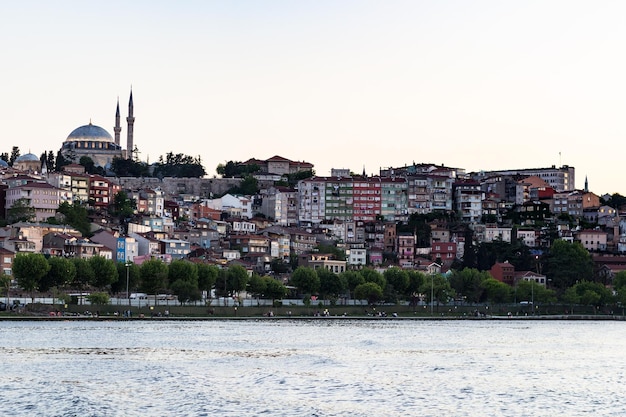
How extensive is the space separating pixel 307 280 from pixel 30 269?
23209mm

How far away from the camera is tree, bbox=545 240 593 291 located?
390 ft

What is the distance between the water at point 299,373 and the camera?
33500 millimetres

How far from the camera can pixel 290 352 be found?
51.3 meters

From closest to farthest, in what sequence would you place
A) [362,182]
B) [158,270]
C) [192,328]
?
[192,328], [158,270], [362,182]

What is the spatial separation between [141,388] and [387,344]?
77.0ft

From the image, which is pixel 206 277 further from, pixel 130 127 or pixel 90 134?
pixel 130 127

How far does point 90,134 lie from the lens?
163500 millimetres

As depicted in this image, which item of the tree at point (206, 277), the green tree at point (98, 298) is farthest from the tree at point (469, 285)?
the green tree at point (98, 298)

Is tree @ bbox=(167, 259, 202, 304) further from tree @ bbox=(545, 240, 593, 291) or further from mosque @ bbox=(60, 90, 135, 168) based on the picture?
mosque @ bbox=(60, 90, 135, 168)

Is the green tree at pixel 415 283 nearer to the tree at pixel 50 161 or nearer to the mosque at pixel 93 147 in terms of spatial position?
the tree at pixel 50 161

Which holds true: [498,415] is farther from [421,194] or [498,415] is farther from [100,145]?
[100,145]

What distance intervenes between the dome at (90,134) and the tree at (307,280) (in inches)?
2957

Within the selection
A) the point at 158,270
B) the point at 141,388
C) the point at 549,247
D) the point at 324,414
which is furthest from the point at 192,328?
the point at 549,247

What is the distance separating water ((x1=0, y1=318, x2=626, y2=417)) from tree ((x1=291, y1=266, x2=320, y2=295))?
945 inches
